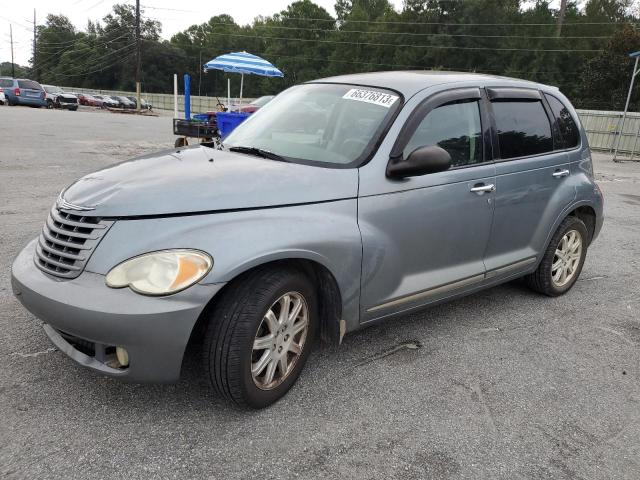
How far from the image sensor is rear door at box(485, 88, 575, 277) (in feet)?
12.1

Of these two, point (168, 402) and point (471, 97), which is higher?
point (471, 97)

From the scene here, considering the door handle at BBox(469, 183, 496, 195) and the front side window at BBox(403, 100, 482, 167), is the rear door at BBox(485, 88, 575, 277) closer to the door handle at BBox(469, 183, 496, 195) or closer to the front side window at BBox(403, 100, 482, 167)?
the door handle at BBox(469, 183, 496, 195)

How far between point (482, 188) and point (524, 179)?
0.55 metres

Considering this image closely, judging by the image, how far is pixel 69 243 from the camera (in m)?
2.44

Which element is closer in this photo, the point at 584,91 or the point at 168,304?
the point at 168,304

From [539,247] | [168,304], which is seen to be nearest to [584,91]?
[539,247]

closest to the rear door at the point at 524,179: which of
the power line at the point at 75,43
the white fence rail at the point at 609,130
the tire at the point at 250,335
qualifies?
the tire at the point at 250,335

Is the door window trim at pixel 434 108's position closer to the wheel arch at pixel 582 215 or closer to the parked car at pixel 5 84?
the wheel arch at pixel 582 215

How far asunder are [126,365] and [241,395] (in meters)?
0.55

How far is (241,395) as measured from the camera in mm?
2488

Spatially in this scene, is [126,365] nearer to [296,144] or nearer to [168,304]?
[168,304]

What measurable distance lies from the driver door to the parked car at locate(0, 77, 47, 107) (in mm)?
34340

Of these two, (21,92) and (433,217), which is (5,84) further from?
(433,217)

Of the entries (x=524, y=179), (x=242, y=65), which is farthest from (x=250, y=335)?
(x=242, y=65)
